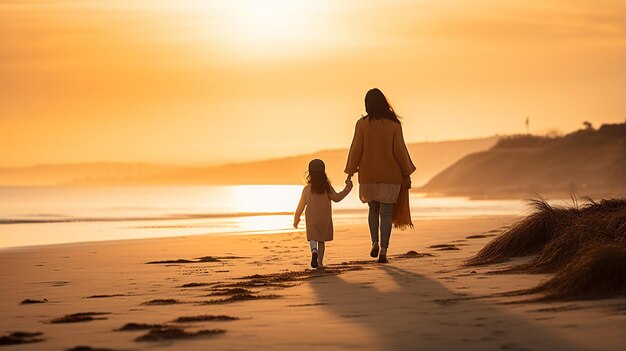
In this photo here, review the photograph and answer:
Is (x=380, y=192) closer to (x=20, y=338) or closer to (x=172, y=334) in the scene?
(x=172, y=334)

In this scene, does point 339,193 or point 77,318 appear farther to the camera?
point 339,193

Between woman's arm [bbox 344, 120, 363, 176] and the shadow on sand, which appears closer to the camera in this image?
the shadow on sand

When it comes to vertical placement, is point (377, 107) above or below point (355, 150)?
above

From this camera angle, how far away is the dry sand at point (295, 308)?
6621mm

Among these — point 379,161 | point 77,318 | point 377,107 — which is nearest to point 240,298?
point 77,318

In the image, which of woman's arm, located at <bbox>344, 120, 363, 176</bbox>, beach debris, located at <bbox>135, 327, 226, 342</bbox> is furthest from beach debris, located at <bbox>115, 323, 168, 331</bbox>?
woman's arm, located at <bbox>344, 120, 363, 176</bbox>

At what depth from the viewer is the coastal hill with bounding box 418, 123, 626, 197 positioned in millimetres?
122819

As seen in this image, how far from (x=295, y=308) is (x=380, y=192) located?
4820 millimetres

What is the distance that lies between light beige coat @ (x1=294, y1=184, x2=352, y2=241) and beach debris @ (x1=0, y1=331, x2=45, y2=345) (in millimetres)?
5869

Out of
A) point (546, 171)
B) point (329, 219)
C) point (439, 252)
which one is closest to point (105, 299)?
point (329, 219)

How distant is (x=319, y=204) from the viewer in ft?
42.9

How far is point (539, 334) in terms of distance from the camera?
652cm

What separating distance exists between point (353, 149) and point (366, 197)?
663mm

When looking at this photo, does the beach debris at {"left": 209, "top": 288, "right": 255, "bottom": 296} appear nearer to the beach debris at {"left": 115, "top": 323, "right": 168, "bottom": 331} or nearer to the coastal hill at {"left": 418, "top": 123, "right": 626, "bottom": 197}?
the beach debris at {"left": 115, "top": 323, "right": 168, "bottom": 331}
